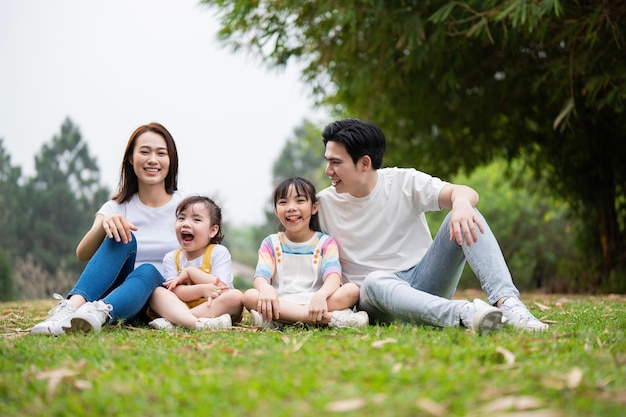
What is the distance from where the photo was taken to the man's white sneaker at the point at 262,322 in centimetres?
294

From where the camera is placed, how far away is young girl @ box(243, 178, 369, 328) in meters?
2.83

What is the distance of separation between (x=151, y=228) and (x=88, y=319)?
81cm

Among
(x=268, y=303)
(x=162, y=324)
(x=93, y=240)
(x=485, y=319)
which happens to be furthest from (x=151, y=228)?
(x=485, y=319)

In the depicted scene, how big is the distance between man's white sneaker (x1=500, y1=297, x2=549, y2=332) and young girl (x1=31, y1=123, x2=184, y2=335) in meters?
1.64

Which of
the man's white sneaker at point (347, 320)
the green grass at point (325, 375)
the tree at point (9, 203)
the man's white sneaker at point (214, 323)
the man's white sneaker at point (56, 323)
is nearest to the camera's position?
the green grass at point (325, 375)

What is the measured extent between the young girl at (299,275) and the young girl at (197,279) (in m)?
0.16

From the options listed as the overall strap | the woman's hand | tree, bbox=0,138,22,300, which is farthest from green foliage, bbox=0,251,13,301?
the woman's hand

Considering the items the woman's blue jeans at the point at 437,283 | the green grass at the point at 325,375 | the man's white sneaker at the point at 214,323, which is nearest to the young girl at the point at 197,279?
the man's white sneaker at the point at 214,323

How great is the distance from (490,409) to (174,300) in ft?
6.33

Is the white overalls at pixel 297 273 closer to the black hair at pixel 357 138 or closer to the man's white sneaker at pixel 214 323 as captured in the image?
the man's white sneaker at pixel 214 323

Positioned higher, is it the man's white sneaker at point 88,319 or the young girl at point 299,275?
the young girl at point 299,275

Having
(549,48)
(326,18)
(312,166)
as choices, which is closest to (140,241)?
(326,18)

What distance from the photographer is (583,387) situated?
1.59 m

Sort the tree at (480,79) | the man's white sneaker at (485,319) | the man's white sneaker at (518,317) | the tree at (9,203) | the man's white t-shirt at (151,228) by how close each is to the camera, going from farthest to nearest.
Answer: the tree at (9,203) → the tree at (480,79) → the man's white t-shirt at (151,228) → the man's white sneaker at (518,317) → the man's white sneaker at (485,319)
